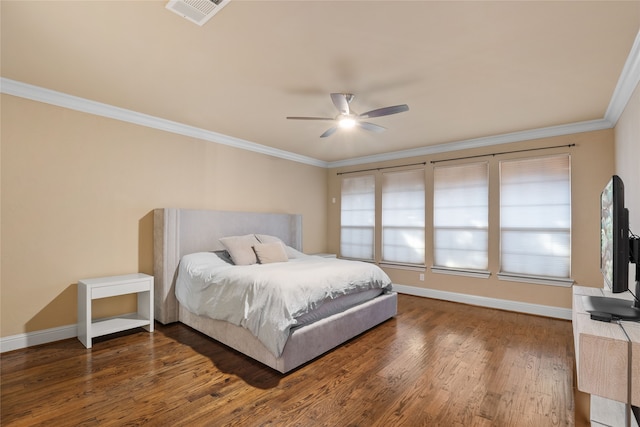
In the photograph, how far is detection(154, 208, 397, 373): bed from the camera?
261 centimetres

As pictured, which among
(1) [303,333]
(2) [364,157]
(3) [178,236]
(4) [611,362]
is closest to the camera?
(4) [611,362]

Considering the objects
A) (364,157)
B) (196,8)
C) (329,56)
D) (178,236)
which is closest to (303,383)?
(178,236)

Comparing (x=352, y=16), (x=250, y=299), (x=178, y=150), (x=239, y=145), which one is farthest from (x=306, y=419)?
(x=239, y=145)

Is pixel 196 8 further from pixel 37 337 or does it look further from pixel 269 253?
pixel 37 337

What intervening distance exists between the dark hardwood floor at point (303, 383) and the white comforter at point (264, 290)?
15.0 inches

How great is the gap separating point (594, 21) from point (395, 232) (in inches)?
156

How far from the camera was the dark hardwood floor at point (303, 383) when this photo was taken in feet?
6.46

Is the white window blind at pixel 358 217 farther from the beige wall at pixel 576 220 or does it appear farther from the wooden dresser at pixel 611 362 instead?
the wooden dresser at pixel 611 362

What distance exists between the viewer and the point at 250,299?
2703 millimetres

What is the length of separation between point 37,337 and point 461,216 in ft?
18.3

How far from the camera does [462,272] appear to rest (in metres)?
4.71

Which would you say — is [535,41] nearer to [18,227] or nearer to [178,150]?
[178,150]

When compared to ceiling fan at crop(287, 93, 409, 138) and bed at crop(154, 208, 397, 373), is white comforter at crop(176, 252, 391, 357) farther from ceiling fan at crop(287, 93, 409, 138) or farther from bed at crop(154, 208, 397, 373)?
ceiling fan at crop(287, 93, 409, 138)

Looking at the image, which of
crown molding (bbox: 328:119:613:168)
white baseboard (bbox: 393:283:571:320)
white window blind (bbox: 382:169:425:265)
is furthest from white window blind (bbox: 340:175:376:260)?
white baseboard (bbox: 393:283:571:320)
